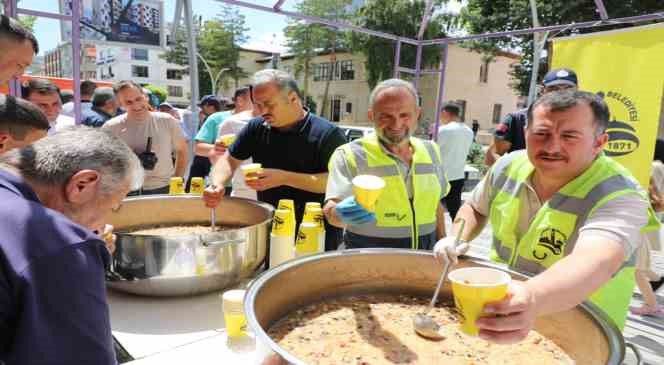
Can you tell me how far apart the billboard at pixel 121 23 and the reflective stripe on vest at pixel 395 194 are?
374 centimetres

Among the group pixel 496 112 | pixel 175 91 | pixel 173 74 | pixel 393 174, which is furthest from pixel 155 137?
pixel 173 74

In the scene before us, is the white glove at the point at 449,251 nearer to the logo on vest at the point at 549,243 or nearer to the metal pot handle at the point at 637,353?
the logo on vest at the point at 549,243

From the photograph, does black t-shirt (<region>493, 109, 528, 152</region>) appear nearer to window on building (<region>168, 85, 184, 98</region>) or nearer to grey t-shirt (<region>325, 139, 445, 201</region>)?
grey t-shirt (<region>325, 139, 445, 201</region>)

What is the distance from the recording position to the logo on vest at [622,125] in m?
3.24

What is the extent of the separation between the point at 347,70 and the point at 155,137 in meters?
28.8

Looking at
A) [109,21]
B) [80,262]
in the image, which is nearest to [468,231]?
[80,262]

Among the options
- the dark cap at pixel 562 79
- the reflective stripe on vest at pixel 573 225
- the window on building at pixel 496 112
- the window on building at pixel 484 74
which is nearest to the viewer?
the reflective stripe on vest at pixel 573 225

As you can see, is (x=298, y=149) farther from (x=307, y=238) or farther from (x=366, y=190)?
(x=366, y=190)

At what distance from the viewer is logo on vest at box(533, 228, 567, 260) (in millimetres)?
1163

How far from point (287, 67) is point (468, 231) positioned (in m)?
34.9

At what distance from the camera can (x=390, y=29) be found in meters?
24.4

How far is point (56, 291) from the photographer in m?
0.70

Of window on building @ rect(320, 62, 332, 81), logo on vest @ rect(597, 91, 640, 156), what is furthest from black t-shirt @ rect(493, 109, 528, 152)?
window on building @ rect(320, 62, 332, 81)

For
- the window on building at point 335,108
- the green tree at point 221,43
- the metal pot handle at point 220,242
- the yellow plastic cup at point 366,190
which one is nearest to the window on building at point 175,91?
the green tree at point 221,43
